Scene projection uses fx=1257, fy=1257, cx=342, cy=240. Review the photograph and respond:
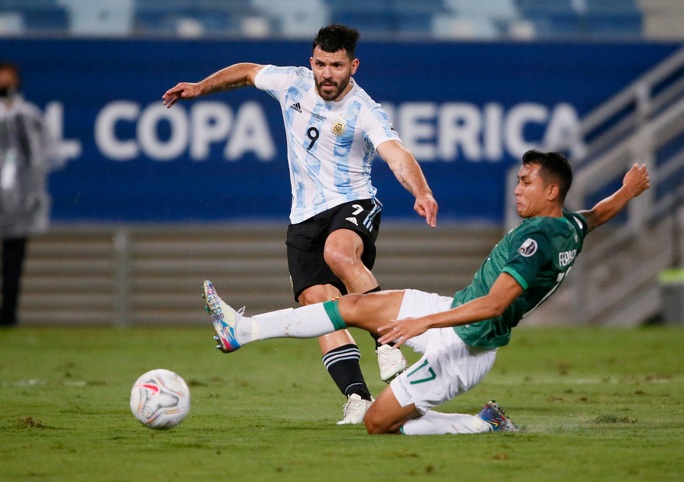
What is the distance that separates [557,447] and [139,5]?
11.7 metres

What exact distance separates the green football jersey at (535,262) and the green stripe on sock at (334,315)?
561mm

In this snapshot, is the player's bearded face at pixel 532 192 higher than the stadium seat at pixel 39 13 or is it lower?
lower

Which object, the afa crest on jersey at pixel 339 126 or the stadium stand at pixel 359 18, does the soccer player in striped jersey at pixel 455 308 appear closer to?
the afa crest on jersey at pixel 339 126

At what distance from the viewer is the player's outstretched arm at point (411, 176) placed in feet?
20.0

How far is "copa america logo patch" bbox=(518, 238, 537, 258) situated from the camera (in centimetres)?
571

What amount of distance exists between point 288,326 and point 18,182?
9.14m

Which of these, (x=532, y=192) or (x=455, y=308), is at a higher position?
(x=532, y=192)

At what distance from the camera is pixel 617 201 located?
673cm

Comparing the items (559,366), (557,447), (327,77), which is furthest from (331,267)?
(559,366)

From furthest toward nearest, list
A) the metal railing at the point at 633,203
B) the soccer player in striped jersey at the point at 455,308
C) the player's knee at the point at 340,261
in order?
the metal railing at the point at 633,203 → the player's knee at the point at 340,261 → the soccer player in striped jersey at the point at 455,308

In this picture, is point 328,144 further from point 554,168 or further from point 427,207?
point 554,168

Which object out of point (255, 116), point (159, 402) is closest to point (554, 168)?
point (159, 402)

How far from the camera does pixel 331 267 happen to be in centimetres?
682

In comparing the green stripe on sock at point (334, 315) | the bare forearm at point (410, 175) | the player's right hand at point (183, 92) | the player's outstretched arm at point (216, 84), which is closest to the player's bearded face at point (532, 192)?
the bare forearm at point (410, 175)
